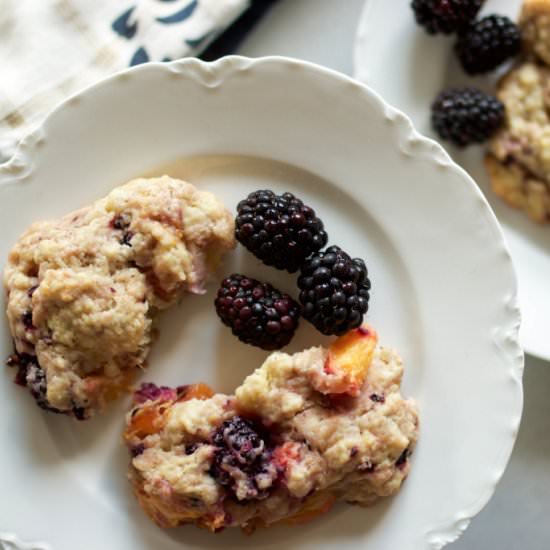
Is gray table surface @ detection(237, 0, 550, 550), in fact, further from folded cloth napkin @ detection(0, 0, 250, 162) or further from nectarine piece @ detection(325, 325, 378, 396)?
nectarine piece @ detection(325, 325, 378, 396)

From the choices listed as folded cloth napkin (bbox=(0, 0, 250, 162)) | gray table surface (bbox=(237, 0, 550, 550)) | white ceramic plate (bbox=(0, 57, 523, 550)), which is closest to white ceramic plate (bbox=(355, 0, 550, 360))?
gray table surface (bbox=(237, 0, 550, 550))

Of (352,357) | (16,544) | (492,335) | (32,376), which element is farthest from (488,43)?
(16,544)

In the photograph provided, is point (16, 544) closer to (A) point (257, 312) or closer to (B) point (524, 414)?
(A) point (257, 312)

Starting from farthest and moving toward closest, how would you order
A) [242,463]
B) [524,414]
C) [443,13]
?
[524,414] < [443,13] < [242,463]

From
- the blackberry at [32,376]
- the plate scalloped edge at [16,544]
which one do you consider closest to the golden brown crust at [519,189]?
the blackberry at [32,376]

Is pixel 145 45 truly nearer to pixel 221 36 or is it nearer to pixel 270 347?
pixel 221 36

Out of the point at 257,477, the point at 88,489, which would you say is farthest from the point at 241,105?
the point at 88,489
